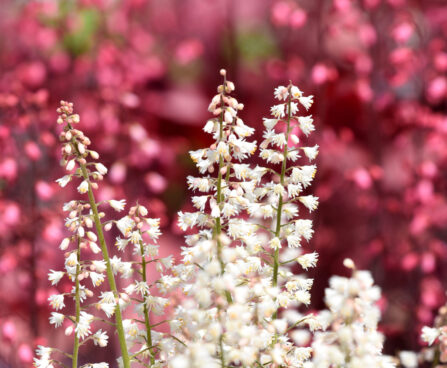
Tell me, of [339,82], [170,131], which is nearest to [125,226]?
[170,131]

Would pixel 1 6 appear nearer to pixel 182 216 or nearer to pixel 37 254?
pixel 37 254

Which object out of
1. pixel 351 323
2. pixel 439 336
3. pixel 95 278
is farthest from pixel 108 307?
pixel 439 336

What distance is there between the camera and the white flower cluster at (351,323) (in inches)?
23.3

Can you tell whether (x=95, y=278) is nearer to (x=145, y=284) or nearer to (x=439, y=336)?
(x=145, y=284)

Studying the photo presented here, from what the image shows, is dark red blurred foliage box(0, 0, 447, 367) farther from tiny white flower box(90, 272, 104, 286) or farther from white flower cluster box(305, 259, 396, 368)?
white flower cluster box(305, 259, 396, 368)

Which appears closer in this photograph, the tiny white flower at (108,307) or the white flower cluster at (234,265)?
the white flower cluster at (234,265)

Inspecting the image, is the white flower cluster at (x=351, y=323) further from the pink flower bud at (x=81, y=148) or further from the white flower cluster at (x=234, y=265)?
the pink flower bud at (x=81, y=148)

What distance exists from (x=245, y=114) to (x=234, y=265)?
1.60 m

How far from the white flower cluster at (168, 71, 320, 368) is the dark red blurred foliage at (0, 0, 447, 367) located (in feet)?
4.43

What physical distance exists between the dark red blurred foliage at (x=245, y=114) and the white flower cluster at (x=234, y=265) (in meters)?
1.35

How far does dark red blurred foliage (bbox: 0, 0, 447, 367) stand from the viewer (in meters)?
2.05

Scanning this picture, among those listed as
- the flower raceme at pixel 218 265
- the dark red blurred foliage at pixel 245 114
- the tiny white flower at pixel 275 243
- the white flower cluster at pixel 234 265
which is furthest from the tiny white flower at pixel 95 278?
the dark red blurred foliage at pixel 245 114

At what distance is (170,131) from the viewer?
2.21 meters

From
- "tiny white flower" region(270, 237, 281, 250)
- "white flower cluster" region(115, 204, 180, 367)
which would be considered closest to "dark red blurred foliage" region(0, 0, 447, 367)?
"white flower cluster" region(115, 204, 180, 367)
